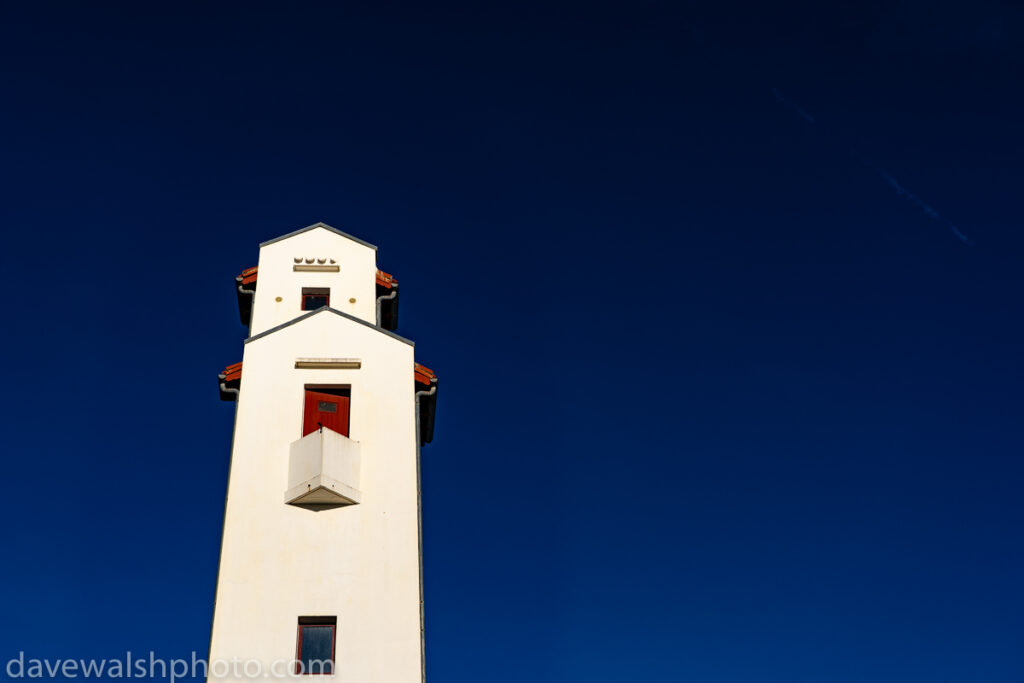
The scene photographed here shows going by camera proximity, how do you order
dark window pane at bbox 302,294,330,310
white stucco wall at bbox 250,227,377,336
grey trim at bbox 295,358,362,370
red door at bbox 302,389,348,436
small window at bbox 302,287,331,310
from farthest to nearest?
small window at bbox 302,287,331,310
dark window pane at bbox 302,294,330,310
white stucco wall at bbox 250,227,377,336
grey trim at bbox 295,358,362,370
red door at bbox 302,389,348,436

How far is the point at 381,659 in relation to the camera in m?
30.5

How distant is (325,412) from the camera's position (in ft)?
116

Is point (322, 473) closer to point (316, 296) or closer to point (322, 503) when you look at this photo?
point (322, 503)

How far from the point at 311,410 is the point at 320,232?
9817 millimetres

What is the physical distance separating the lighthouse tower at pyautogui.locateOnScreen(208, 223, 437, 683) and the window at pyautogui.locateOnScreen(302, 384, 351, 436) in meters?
0.04

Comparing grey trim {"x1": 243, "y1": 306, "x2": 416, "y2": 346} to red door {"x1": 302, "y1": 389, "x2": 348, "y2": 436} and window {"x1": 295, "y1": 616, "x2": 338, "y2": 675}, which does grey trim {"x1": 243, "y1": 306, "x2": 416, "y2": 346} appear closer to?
red door {"x1": 302, "y1": 389, "x2": 348, "y2": 436}

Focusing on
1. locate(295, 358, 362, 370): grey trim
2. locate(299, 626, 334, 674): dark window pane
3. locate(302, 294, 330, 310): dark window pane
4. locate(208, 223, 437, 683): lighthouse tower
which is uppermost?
locate(302, 294, 330, 310): dark window pane

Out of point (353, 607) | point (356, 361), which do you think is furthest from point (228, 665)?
point (356, 361)

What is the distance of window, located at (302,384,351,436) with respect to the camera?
115ft

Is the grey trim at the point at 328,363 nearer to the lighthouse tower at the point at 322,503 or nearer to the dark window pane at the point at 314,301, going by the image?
the lighthouse tower at the point at 322,503

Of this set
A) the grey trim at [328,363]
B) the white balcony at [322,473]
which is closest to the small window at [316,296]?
the grey trim at [328,363]

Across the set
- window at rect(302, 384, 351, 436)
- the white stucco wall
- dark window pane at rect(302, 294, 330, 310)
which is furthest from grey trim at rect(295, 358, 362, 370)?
dark window pane at rect(302, 294, 330, 310)

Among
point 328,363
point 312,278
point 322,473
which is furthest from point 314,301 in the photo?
point 322,473

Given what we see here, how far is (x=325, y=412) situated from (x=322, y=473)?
3.26m
